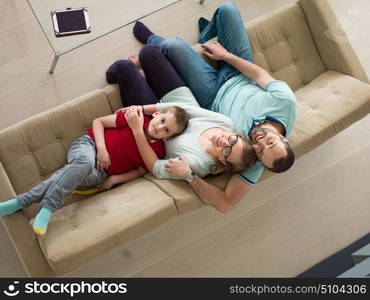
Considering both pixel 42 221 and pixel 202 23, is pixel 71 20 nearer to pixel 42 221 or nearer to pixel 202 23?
pixel 202 23

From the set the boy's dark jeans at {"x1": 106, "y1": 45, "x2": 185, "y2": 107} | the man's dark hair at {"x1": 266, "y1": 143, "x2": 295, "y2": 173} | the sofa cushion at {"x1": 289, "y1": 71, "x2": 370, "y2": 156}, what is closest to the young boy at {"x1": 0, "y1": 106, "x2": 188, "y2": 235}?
the boy's dark jeans at {"x1": 106, "y1": 45, "x2": 185, "y2": 107}

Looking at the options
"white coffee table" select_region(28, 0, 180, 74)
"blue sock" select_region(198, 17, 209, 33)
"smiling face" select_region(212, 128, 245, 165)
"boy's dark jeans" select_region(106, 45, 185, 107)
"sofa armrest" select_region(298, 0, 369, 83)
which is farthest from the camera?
"blue sock" select_region(198, 17, 209, 33)

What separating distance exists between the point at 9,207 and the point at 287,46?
1703 mm

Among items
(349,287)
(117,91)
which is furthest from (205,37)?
(349,287)

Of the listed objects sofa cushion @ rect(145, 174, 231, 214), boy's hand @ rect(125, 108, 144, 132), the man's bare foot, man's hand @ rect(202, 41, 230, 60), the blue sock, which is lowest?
sofa cushion @ rect(145, 174, 231, 214)

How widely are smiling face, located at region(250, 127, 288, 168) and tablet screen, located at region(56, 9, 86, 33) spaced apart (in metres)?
1.13

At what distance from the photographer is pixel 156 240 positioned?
246 centimetres

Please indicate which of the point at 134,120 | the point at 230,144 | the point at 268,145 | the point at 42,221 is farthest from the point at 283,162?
the point at 42,221

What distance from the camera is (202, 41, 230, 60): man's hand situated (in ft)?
7.79

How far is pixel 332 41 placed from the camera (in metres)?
2.48

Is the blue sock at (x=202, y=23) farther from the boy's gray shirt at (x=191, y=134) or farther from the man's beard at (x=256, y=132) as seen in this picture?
the man's beard at (x=256, y=132)

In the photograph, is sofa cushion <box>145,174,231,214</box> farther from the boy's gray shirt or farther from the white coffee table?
the white coffee table

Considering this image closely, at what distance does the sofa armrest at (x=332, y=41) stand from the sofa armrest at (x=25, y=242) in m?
1.82

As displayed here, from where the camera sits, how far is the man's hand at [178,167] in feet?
6.66
